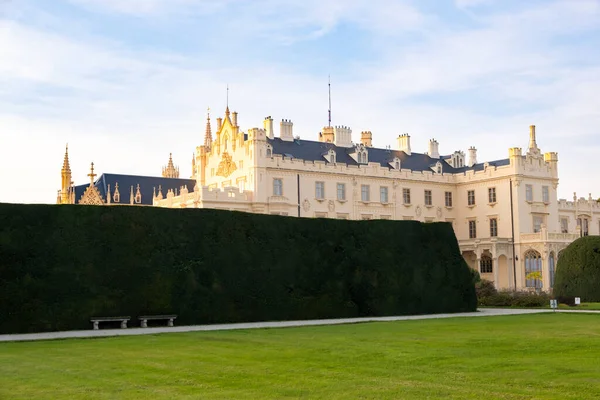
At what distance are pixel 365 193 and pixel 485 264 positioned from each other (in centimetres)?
1308

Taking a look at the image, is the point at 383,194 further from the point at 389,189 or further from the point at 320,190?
the point at 320,190

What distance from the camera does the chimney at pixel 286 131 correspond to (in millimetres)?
64250

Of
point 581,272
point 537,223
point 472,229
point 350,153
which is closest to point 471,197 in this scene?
point 472,229

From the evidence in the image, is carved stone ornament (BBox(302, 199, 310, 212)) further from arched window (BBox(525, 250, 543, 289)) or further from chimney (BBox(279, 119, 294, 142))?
arched window (BBox(525, 250, 543, 289))

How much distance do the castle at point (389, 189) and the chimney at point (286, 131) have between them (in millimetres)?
83

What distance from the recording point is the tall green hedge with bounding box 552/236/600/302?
125 feet

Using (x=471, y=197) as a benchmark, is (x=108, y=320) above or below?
below

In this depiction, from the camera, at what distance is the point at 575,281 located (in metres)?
38.9

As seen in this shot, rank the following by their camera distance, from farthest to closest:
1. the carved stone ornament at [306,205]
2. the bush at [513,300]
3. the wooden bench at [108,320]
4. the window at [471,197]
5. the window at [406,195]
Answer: the window at [471,197] < the window at [406,195] < the carved stone ornament at [306,205] < the bush at [513,300] < the wooden bench at [108,320]

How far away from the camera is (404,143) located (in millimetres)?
72438

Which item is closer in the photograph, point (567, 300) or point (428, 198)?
point (567, 300)

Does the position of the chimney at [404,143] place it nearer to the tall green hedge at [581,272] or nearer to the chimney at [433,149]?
the chimney at [433,149]

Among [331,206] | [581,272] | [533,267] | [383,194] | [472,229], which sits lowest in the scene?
[581,272]

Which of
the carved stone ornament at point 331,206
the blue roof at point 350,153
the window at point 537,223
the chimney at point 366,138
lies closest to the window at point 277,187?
the blue roof at point 350,153
